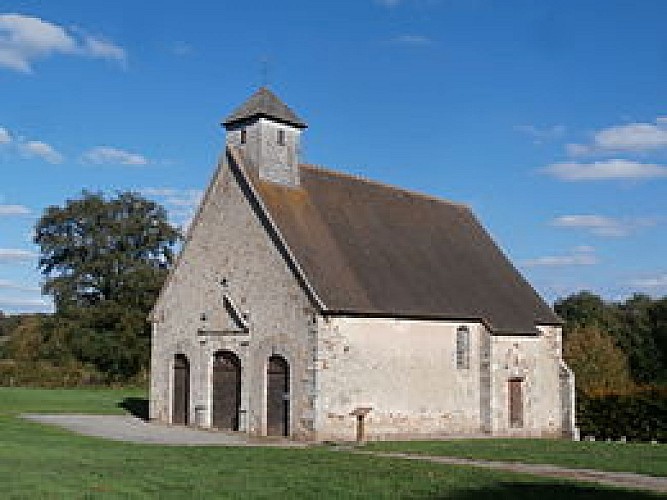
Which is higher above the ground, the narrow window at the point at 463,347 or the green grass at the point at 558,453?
the narrow window at the point at 463,347

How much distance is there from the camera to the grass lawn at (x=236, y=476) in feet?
41.5

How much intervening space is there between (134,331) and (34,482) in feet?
147

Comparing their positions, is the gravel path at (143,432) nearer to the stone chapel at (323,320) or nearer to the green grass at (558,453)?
the stone chapel at (323,320)

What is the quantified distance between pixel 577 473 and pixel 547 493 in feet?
10.8

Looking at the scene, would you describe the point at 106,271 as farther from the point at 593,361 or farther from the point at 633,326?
the point at 633,326

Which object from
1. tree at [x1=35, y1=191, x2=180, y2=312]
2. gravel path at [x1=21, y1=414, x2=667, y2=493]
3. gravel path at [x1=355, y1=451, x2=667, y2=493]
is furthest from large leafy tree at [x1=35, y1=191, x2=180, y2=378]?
gravel path at [x1=355, y1=451, x2=667, y2=493]

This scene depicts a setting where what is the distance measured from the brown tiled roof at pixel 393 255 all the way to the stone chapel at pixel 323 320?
7 cm

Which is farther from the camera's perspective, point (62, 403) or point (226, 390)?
point (62, 403)

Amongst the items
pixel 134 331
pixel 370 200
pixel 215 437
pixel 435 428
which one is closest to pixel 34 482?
pixel 215 437

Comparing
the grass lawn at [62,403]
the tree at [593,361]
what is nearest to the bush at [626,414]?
the tree at [593,361]

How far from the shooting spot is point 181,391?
2772cm

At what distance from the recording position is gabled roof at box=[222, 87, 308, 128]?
89.1 feet

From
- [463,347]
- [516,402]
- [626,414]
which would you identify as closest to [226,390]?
[463,347]

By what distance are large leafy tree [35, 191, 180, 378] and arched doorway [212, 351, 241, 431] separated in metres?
31.7
